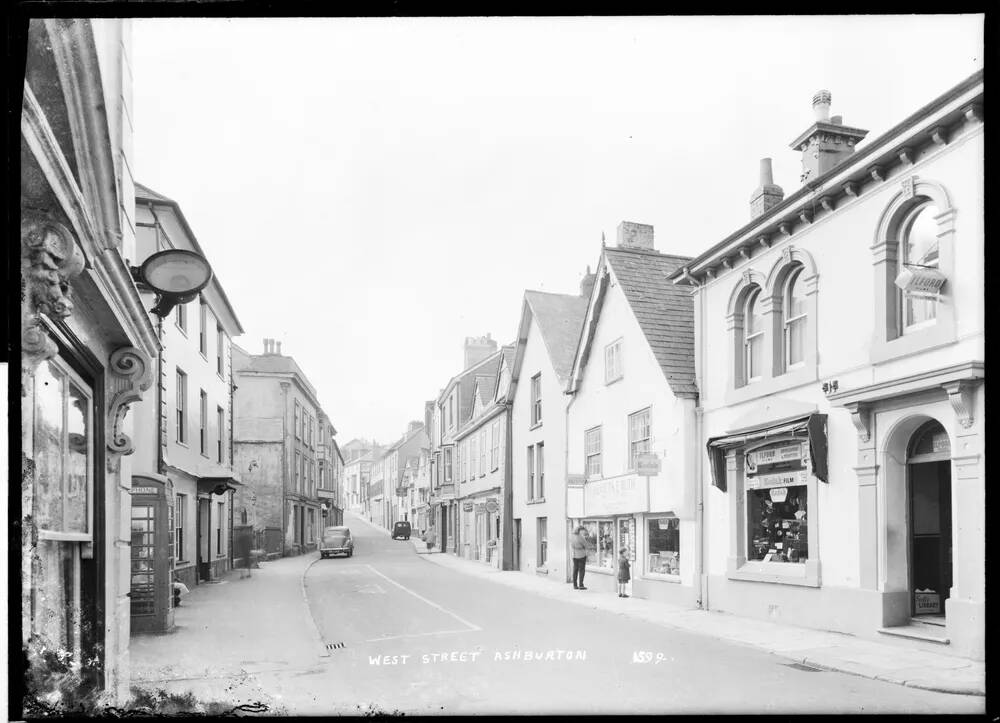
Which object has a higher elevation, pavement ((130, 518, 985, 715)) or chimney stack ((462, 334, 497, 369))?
chimney stack ((462, 334, 497, 369))

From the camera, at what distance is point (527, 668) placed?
4.93m

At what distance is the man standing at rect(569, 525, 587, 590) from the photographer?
8552mm

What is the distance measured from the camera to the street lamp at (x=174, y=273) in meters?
4.96

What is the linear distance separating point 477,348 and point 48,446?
2767mm

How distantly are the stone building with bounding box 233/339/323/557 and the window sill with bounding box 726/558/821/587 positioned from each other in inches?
192

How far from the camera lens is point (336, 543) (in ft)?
21.6

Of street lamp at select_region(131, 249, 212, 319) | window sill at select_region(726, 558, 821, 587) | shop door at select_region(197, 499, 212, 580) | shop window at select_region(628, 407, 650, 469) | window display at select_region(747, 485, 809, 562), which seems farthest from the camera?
shop window at select_region(628, 407, 650, 469)

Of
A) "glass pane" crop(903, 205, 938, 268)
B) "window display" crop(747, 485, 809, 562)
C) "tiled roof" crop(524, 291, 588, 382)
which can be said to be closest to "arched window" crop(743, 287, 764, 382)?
"window display" crop(747, 485, 809, 562)

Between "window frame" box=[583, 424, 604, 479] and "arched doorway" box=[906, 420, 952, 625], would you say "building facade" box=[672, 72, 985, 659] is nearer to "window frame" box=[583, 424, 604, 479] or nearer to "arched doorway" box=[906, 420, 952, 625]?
"arched doorway" box=[906, 420, 952, 625]

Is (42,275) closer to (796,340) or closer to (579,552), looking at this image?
(579,552)

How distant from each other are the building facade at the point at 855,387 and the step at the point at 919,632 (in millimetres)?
18

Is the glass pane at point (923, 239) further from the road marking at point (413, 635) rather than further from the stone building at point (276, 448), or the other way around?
the stone building at point (276, 448)
